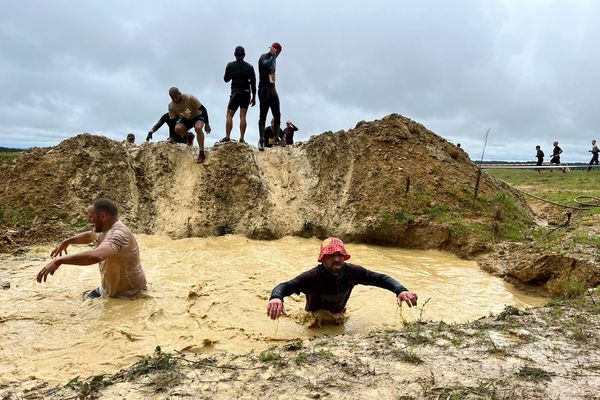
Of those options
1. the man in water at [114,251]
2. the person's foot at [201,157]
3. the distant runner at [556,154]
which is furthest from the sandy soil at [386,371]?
the distant runner at [556,154]

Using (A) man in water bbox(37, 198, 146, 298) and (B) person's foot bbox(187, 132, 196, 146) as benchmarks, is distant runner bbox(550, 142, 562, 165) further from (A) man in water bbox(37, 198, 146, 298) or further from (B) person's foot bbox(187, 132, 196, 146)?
(A) man in water bbox(37, 198, 146, 298)

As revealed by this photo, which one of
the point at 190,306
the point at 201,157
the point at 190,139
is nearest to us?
the point at 190,306

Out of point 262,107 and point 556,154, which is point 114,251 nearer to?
point 262,107

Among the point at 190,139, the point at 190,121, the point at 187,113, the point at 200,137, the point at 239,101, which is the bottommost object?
the point at 200,137

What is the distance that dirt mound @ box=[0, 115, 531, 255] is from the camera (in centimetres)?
905

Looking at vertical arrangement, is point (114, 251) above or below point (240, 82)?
below

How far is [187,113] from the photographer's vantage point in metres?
9.42

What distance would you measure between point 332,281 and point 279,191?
5.67m

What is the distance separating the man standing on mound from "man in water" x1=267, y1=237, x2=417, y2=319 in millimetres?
5699

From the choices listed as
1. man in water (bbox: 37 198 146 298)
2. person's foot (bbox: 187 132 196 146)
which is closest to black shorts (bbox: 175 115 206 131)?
person's foot (bbox: 187 132 196 146)

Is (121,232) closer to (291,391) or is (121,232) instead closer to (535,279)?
(291,391)

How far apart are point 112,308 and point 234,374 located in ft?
8.21

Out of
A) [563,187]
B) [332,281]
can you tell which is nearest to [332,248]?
[332,281]

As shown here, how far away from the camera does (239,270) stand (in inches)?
277
